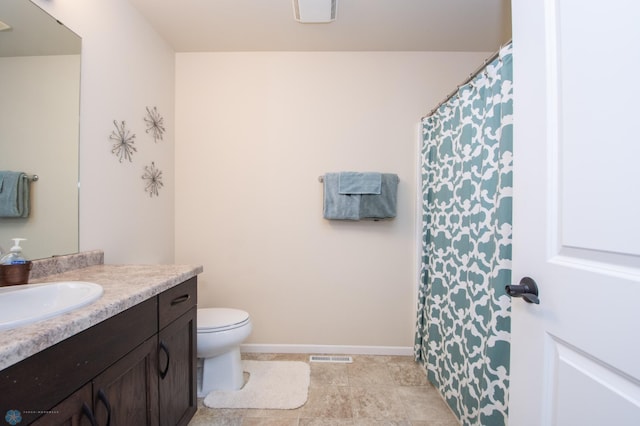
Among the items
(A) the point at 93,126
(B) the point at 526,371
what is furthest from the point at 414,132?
(A) the point at 93,126

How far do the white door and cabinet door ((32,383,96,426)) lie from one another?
117cm

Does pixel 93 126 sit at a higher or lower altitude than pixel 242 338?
higher

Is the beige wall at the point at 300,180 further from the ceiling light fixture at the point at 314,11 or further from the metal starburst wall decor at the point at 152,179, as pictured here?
the ceiling light fixture at the point at 314,11

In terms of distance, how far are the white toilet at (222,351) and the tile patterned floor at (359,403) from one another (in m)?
0.15

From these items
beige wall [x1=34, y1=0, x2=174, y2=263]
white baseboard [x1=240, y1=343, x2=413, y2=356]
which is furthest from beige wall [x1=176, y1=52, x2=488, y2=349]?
beige wall [x1=34, y1=0, x2=174, y2=263]

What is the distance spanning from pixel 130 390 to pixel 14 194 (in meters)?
0.88

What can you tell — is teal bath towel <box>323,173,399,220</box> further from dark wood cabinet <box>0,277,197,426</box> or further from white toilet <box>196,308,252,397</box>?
dark wood cabinet <box>0,277,197,426</box>

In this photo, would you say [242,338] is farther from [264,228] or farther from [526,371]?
[526,371]

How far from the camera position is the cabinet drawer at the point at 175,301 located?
3.57 ft

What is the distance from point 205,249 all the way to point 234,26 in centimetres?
162

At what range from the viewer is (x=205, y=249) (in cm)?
213

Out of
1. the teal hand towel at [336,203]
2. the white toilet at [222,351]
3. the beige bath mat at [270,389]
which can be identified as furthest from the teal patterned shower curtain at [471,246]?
the white toilet at [222,351]

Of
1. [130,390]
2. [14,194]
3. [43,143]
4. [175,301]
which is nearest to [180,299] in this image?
[175,301]

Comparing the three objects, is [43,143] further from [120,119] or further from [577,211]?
[577,211]
